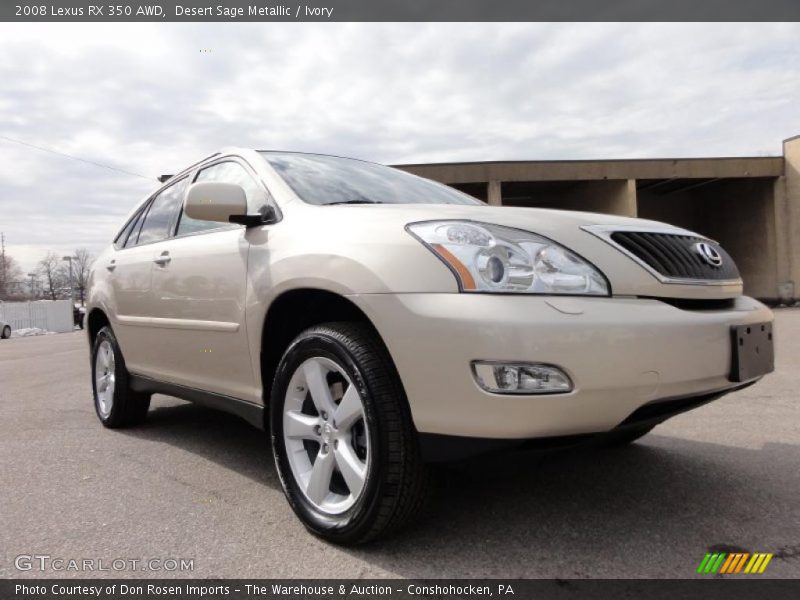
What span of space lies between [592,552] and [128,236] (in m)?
3.84

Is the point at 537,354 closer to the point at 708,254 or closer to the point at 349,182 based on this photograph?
the point at 708,254

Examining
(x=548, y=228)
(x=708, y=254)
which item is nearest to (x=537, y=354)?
(x=548, y=228)

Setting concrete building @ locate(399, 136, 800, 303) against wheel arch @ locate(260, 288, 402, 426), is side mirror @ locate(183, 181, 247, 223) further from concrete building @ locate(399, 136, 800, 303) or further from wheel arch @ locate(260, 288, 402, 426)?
concrete building @ locate(399, 136, 800, 303)

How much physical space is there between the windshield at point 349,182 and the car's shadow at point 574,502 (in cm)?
135

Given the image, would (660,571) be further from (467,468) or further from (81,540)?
(81,540)

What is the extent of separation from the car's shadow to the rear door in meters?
0.59

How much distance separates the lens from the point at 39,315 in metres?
41.3

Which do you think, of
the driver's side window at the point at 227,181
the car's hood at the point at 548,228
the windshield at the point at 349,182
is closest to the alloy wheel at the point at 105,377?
the driver's side window at the point at 227,181

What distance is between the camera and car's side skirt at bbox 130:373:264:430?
279cm

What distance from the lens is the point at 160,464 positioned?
3410mm

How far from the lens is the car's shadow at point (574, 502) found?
2.13m

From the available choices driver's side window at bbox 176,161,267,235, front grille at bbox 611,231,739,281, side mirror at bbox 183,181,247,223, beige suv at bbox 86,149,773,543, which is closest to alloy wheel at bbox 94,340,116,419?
driver's side window at bbox 176,161,267,235

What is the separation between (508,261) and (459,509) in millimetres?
1169

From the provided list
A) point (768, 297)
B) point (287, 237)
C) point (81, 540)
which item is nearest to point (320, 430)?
point (287, 237)
